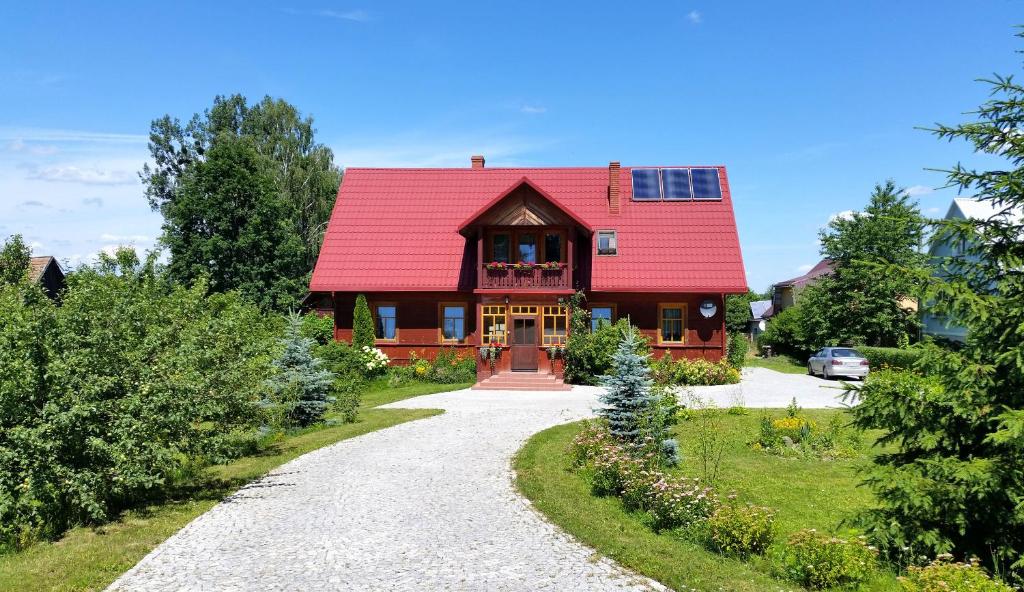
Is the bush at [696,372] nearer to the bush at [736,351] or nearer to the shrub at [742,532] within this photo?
the bush at [736,351]

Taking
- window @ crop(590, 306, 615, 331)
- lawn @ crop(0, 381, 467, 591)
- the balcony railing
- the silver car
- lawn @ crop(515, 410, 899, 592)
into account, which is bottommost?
lawn @ crop(0, 381, 467, 591)

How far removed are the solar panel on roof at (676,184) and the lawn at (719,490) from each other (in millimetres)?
16696

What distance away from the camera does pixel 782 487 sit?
10.2m

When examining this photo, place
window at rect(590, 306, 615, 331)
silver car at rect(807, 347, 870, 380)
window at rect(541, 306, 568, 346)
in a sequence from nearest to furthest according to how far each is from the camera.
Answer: window at rect(541, 306, 568, 346) → window at rect(590, 306, 615, 331) → silver car at rect(807, 347, 870, 380)

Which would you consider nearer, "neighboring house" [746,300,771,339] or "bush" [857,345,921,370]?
"bush" [857,345,921,370]

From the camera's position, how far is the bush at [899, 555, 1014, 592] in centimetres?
548

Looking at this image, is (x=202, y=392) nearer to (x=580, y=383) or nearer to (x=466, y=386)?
(x=466, y=386)

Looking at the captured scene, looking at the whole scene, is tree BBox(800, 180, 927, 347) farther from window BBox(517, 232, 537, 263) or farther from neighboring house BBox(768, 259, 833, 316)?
window BBox(517, 232, 537, 263)

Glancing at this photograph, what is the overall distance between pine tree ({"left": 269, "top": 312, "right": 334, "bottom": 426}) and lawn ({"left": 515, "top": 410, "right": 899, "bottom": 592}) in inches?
222

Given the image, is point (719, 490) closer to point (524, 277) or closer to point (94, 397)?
point (94, 397)

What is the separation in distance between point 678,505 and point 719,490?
1.81 metres

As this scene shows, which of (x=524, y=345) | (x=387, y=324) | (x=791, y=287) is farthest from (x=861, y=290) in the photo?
(x=387, y=324)

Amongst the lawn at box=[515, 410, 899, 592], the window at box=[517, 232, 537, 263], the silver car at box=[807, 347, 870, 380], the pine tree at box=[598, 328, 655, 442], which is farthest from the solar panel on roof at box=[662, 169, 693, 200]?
the pine tree at box=[598, 328, 655, 442]

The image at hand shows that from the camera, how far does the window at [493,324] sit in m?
24.9
